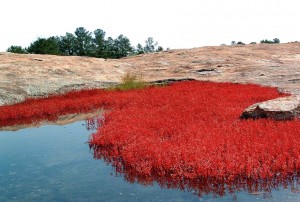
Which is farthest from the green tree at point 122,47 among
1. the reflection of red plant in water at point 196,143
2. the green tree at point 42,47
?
the reflection of red plant in water at point 196,143

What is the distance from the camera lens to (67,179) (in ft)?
30.3

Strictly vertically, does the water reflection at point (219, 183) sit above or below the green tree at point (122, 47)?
below

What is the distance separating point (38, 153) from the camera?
11938 mm

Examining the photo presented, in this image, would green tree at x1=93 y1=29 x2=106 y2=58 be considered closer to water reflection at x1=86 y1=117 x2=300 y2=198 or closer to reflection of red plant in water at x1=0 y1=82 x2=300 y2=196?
reflection of red plant in water at x1=0 y1=82 x2=300 y2=196

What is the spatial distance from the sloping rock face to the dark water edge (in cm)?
588

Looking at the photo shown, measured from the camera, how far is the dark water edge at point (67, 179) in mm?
7684

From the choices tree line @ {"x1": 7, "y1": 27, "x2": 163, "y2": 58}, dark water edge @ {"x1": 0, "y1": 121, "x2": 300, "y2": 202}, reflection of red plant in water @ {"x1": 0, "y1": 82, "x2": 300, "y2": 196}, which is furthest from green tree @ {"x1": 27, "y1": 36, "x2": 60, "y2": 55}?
dark water edge @ {"x1": 0, "y1": 121, "x2": 300, "y2": 202}

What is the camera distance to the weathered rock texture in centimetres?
2702

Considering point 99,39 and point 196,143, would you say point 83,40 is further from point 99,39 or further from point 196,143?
point 196,143

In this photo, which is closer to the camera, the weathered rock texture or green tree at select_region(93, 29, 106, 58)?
the weathered rock texture

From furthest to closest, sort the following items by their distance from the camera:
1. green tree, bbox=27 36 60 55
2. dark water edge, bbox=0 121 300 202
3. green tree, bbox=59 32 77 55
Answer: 1. green tree, bbox=59 32 77 55
2. green tree, bbox=27 36 60 55
3. dark water edge, bbox=0 121 300 202

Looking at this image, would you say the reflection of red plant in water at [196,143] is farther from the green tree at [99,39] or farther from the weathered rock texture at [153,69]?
the green tree at [99,39]

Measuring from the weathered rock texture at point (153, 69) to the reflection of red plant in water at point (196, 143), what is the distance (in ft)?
29.7

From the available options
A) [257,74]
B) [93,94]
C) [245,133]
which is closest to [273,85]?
[257,74]
